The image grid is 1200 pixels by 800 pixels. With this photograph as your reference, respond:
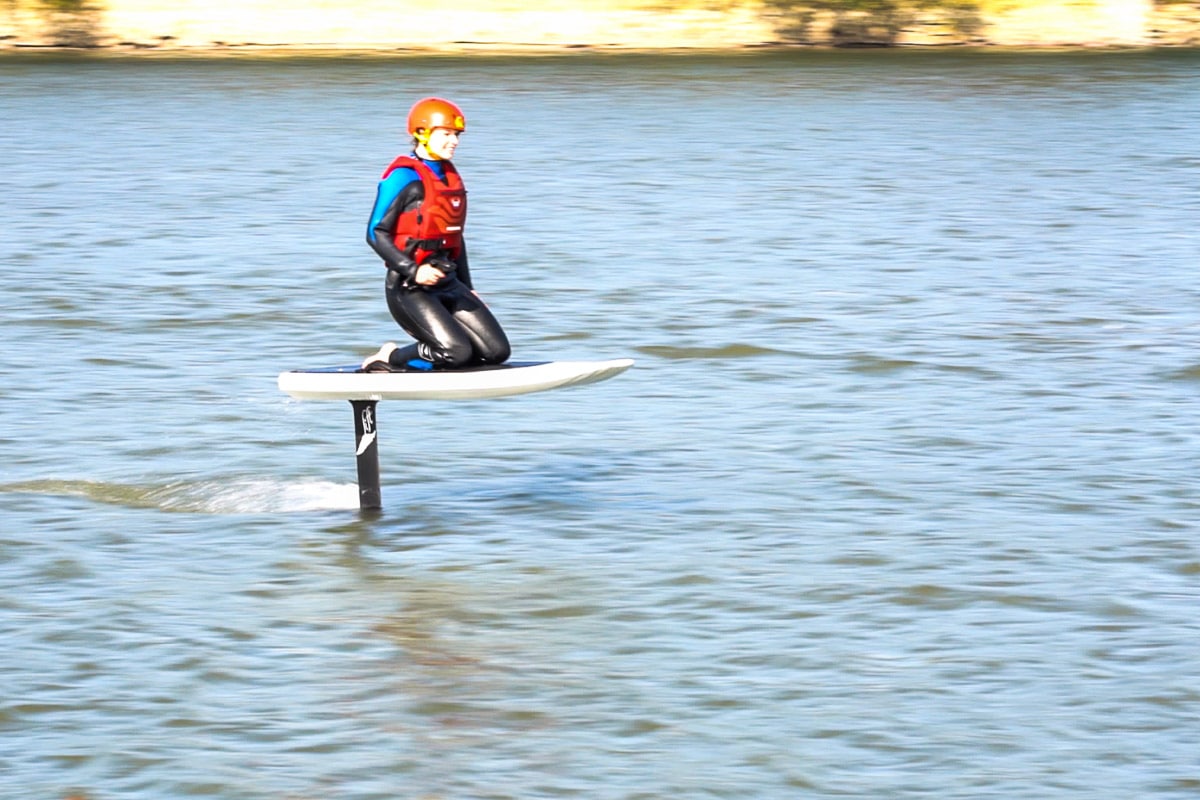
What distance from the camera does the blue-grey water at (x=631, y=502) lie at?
8.59 meters

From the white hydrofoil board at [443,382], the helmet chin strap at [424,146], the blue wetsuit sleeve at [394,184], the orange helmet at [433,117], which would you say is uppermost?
the orange helmet at [433,117]

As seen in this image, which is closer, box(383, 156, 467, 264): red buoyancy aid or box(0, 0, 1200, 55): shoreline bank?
box(383, 156, 467, 264): red buoyancy aid

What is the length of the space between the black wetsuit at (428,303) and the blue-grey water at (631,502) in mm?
1122

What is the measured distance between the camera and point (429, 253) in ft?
35.3

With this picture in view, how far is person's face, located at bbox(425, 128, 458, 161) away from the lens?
34.7 ft

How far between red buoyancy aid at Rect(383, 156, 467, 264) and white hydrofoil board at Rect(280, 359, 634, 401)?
634 mm

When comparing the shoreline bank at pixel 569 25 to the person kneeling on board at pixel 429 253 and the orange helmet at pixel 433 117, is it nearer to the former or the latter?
the person kneeling on board at pixel 429 253

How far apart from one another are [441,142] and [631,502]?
8.90 ft

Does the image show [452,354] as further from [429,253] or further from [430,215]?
[430,215]

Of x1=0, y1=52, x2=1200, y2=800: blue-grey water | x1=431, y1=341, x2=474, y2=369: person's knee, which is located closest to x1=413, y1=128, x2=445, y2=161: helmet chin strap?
x1=431, y1=341, x2=474, y2=369: person's knee

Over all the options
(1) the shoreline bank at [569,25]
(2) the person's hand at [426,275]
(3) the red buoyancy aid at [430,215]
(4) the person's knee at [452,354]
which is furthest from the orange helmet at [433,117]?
(1) the shoreline bank at [569,25]

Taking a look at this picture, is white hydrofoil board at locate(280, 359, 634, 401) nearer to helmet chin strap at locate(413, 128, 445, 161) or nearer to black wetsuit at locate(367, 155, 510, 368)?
black wetsuit at locate(367, 155, 510, 368)

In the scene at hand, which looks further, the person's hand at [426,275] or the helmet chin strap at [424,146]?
the person's hand at [426,275]

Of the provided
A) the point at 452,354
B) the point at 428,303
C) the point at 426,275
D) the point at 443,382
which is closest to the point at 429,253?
the point at 426,275
